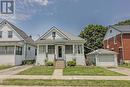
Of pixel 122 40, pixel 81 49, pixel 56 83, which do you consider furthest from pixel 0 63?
pixel 122 40

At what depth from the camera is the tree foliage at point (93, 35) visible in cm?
4838

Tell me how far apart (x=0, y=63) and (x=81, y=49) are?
529 inches

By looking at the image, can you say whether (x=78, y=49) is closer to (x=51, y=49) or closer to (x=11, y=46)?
(x=51, y=49)

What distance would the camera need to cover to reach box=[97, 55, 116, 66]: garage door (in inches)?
1055

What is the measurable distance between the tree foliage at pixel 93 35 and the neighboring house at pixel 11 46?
66.1 feet

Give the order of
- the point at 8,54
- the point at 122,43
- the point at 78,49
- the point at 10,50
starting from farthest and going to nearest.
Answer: the point at 122,43, the point at 10,50, the point at 8,54, the point at 78,49

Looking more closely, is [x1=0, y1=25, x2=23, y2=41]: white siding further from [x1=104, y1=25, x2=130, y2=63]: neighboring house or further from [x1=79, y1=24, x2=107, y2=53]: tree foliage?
[x1=79, y1=24, x2=107, y2=53]: tree foliage

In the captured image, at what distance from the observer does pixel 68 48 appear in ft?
88.0

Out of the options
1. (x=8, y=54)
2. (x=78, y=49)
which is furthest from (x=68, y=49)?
(x=8, y=54)

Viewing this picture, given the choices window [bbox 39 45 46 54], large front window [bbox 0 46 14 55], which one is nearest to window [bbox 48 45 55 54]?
window [bbox 39 45 46 54]

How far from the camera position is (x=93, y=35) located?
49.7m

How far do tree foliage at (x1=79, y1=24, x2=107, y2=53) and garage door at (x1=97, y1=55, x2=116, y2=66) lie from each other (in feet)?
67.2

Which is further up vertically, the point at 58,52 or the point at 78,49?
the point at 78,49

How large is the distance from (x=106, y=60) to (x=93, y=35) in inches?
921
